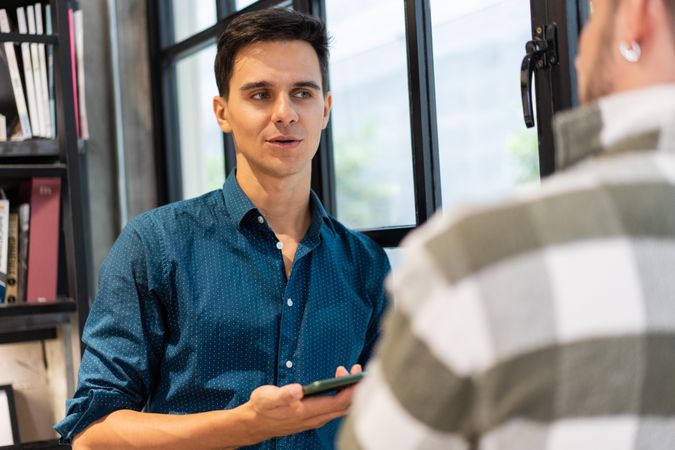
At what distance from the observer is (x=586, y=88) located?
0.64 meters

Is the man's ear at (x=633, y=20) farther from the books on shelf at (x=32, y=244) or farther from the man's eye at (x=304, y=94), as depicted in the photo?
the books on shelf at (x=32, y=244)

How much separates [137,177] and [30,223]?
2.70 feet

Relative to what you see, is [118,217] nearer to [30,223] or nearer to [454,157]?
[30,223]

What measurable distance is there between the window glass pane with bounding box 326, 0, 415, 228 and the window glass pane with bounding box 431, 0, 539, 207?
152 mm

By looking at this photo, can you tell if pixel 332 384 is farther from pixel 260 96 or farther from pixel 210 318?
pixel 260 96

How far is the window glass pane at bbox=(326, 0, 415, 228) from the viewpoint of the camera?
2.25 metres

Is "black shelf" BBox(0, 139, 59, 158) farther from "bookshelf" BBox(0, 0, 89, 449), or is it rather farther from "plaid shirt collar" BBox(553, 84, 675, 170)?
"plaid shirt collar" BBox(553, 84, 675, 170)

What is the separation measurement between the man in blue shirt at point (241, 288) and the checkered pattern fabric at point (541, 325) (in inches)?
34.0

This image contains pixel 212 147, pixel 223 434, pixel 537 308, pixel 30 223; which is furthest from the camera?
pixel 212 147

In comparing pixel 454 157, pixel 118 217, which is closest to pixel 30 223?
pixel 118 217

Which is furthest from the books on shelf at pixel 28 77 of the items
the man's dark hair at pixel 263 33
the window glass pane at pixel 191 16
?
the man's dark hair at pixel 263 33

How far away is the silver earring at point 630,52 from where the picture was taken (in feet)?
2.05

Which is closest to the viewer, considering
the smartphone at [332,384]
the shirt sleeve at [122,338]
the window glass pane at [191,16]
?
the smartphone at [332,384]

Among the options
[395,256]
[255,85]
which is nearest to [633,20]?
[255,85]
